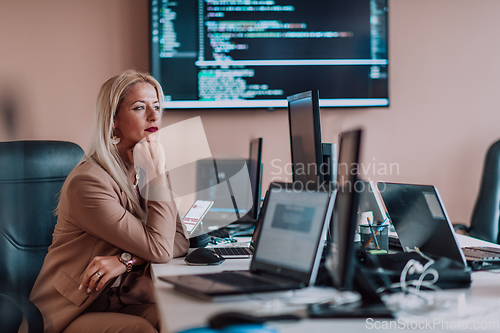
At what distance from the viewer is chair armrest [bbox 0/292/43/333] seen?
1.10 meters

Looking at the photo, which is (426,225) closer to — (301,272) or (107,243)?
(301,272)

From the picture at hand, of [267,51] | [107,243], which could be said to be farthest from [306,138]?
[267,51]

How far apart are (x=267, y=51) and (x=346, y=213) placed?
185 cm

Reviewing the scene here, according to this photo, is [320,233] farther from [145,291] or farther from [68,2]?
[68,2]

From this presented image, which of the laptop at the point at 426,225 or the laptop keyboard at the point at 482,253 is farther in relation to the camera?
the laptop keyboard at the point at 482,253

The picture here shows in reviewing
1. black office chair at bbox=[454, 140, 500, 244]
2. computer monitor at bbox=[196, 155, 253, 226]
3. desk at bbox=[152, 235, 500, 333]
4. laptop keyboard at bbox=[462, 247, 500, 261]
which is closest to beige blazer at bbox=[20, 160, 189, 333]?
desk at bbox=[152, 235, 500, 333]

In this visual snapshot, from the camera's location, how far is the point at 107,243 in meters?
1.27

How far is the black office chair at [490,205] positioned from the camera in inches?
83.4

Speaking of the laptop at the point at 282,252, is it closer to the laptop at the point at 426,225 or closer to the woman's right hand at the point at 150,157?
the laptop at the point at 426,225

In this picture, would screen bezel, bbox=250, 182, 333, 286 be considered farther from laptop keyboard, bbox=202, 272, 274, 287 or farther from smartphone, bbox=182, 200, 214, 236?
smartphone, bbox=182, 200, 214, 236

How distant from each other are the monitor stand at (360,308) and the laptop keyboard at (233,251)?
1.95ft

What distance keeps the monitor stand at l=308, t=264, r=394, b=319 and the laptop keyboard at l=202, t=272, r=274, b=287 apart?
14 cm

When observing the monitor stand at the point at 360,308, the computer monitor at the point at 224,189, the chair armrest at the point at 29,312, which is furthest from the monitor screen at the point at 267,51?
the monitor stand at the point at 360,308

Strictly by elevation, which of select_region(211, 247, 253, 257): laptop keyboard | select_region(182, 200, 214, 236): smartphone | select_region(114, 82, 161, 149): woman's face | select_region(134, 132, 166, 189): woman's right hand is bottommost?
select_region(211, 247, 253, 257): laptop keyboard
